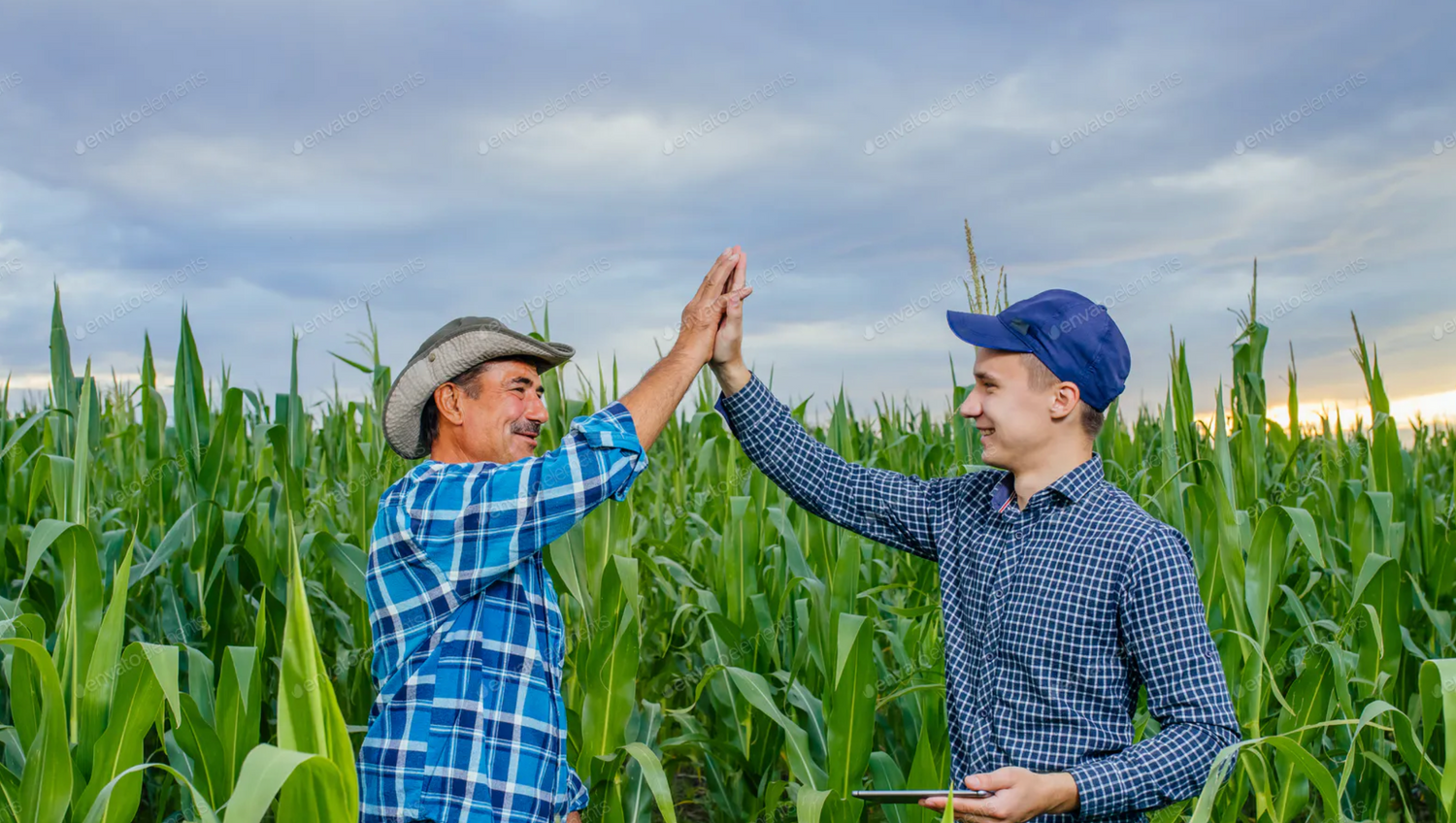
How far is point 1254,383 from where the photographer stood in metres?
3.70

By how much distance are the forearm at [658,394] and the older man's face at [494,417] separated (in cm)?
25

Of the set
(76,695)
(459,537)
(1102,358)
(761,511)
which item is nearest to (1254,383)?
(761,511)

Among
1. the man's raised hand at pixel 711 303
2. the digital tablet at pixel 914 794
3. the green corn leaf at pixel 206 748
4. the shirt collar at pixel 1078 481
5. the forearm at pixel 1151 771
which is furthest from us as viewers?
the green corn leaf at pixel 206 748

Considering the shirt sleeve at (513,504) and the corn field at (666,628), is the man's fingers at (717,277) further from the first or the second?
the corn field at (666,628)

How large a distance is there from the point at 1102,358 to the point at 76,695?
6.75 feet

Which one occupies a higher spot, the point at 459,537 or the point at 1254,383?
the point at 1254,383

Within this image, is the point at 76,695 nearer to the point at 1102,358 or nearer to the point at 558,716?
the point at 558,716

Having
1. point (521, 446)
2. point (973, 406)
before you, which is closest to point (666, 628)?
point (521, 446)

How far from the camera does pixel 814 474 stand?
228cm

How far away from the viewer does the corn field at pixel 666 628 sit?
2045mm

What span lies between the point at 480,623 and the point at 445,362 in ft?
1.61

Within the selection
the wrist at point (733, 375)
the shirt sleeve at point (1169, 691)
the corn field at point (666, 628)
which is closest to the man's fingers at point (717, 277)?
the wrist at point (733, 375)

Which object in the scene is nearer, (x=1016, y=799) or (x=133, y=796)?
(x=1016, y=799)

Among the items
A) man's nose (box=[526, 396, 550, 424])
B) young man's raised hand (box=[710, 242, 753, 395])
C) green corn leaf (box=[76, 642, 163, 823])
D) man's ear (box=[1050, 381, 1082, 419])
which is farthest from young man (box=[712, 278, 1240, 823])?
green corn leaf (box=[76, 642, 163, 823])
